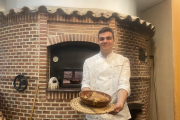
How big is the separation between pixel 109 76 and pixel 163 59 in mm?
3180

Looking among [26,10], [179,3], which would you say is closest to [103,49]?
Result: [26,10]

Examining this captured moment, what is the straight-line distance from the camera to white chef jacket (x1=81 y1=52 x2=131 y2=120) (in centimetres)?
183

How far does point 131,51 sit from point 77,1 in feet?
5.77

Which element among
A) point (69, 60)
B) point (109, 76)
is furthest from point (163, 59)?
point (109, 76)

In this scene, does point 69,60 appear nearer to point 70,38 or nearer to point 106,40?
point 70,38

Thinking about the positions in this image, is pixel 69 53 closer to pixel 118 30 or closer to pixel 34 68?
pixel 34 68

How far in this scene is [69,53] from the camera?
10.8ft

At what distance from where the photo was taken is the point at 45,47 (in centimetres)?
292

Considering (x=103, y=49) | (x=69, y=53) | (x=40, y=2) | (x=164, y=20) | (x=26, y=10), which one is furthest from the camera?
(x=164, y=20)

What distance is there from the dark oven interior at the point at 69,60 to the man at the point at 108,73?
1285 millimetres

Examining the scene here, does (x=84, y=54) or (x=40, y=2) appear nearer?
(x=40, y=2)

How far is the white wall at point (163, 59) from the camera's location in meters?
4.06

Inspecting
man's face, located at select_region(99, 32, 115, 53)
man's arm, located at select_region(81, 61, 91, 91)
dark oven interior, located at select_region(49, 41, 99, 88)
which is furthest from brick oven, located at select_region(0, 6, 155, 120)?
man's face, located at select_region(99, 32, 115, 53)

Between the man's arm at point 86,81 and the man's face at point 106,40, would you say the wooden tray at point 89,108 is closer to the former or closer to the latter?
the man's arm at point 86,81
